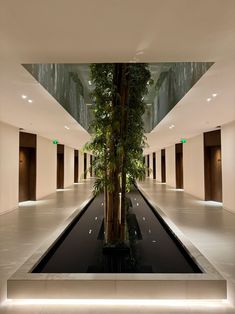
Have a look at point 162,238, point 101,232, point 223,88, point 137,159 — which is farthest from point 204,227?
point 223,88

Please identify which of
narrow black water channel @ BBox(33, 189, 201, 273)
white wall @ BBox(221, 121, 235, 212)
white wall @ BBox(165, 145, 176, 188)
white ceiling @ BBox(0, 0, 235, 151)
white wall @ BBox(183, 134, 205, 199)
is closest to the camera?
white ceiling @ BBox(0, 0, 235, 151)

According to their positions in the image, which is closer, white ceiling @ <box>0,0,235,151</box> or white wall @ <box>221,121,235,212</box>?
white ceiling @ <box>0,0,235,151</box>

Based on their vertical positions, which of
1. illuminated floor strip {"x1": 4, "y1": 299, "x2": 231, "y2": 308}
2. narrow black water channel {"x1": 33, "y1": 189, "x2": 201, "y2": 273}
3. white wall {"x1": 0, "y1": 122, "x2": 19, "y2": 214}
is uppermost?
white wall {"x1": 0, "y1": 122, "x2": 19, "y2": 214}

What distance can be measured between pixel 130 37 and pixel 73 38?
0.66m

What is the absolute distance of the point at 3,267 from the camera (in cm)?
426

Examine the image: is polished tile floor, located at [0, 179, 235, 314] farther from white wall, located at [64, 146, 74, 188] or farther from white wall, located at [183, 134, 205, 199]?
white wall, located at [64, 146, 74, 188]

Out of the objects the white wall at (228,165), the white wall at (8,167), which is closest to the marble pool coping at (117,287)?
the white wall at (8,167)

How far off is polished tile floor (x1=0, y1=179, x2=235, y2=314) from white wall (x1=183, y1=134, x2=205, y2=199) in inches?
96.8

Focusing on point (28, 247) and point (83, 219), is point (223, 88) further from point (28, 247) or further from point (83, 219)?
point (83, 219)

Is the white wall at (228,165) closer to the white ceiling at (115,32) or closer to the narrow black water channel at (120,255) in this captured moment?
the narrow black water channel at (120,255)

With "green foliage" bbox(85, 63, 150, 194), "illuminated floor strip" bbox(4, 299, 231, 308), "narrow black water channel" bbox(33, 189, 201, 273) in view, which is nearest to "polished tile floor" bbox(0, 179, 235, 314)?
"illuminated floor strip" bbox(4, 299, 231, 308)

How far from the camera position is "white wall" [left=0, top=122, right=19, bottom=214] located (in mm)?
9156

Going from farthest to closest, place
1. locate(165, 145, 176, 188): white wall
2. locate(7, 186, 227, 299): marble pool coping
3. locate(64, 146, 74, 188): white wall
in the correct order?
1. locate(165, 145, 176, 188): white wall
2. locate(64, 146, 74, 188): white wall
3. locate(7, 186, 227, 299): marble pool coping

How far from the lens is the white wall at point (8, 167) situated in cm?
916
